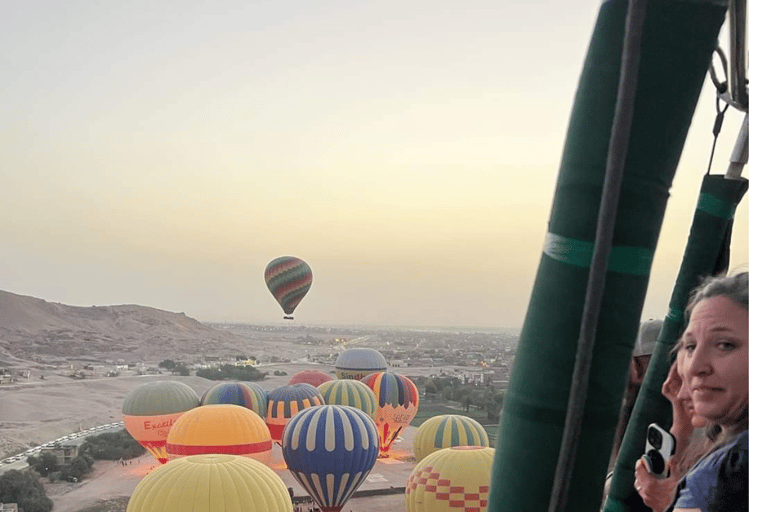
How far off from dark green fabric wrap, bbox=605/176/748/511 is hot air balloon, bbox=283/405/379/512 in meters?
13.1

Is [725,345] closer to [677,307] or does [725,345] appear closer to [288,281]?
[677,307]

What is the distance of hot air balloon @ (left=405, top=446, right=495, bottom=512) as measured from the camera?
1055 cm

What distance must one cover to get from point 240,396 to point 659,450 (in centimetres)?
2065

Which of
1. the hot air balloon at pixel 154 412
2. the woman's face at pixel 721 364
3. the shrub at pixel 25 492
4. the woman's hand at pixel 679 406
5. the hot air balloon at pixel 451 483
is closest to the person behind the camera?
the woman's face at pixel 721 364

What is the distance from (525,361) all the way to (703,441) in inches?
19.3

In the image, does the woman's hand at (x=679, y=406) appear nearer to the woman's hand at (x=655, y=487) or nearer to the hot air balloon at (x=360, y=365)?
the woman's hand at (x=655, y=487)

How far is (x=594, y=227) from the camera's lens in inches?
39.1

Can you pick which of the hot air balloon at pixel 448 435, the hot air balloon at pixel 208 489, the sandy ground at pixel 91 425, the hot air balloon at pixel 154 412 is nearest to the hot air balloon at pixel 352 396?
the sandy ground at pixel 91 425

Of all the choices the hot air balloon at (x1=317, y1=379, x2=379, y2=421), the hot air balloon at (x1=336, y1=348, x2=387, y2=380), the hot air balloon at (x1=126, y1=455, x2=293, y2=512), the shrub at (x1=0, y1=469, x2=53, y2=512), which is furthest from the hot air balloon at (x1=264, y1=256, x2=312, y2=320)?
the hot air balloon at (x1=126, y1=455, x2=293, y2=512)

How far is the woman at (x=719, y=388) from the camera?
40.0 inches

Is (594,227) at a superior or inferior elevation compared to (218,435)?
superior

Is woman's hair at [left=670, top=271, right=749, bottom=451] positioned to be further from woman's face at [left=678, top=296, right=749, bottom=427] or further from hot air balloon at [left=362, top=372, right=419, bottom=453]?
hot air balloon at [left=362, top=372, right=419, bottom=453]

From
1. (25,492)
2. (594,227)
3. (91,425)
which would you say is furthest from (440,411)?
(594,227)

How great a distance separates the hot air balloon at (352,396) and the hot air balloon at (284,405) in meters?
1.06
